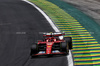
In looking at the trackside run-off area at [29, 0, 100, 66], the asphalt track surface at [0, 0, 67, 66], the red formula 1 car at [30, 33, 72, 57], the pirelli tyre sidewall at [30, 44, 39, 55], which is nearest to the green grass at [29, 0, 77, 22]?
the trackside run-off area at [29, 0, 100, 66]

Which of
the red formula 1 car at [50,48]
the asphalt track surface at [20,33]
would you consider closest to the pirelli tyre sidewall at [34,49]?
the red formula 1 car at [50,48]

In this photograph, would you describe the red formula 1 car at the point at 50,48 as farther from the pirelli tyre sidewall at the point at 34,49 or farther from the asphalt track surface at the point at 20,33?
the asphalt track surface at the point at 20,33

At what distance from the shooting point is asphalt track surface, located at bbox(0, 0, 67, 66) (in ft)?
34.3

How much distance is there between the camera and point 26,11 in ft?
70.0

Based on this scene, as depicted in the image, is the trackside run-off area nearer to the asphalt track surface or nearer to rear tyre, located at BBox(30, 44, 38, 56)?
the asphalt track surface

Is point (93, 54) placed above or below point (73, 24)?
below

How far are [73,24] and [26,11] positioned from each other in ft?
19.7

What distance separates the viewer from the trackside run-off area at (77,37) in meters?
10.6

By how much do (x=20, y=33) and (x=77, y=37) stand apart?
3.75 m

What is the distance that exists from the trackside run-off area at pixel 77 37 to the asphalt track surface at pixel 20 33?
0.85 m

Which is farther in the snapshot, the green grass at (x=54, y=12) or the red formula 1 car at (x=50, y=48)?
the green grass at (x=54, y=12)

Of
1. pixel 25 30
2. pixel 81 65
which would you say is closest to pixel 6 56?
pixel 81 65

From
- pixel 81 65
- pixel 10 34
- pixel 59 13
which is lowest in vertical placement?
pixel 81 65

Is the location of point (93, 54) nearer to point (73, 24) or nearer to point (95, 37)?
point (95, 37)
